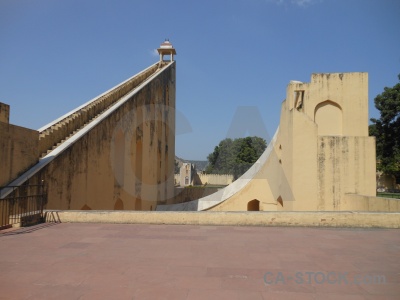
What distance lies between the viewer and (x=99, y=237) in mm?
3861

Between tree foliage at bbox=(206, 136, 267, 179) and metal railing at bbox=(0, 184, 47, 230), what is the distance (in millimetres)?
31527

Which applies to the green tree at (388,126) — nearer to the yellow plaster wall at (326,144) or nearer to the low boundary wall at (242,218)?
the yellow plaster wall at (326,144)

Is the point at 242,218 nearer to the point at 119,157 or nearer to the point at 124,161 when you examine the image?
the point at 119,157

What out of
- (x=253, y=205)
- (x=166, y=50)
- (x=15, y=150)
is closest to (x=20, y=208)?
(x=15, y=150)

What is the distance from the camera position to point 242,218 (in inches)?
188

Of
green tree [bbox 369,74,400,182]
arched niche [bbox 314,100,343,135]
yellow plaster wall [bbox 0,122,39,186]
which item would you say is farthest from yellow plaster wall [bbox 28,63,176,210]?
green tree [bbox 369,74,400,182]

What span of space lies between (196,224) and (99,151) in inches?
185

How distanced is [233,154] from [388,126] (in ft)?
79.1

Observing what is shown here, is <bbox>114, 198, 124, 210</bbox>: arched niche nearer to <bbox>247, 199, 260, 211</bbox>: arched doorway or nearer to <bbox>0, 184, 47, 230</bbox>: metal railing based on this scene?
<bbox>0, 184, 47, 230</bbox>: metal railing

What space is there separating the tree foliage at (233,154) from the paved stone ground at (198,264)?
32.5 metres

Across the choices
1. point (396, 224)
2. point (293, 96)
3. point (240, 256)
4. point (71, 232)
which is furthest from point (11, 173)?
point (293, 96)

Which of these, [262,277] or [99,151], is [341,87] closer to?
[99,151]

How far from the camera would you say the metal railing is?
452 centimetres

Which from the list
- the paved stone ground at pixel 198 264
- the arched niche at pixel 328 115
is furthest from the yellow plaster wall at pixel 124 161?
the arched niche at pixel 328 115
